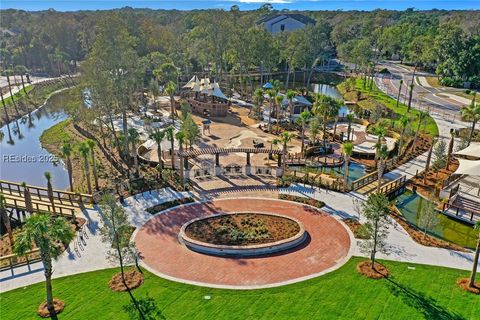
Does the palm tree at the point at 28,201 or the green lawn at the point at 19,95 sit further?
the green lawn at the point at 19,95

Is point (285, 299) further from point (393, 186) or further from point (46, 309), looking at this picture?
point (393, 186)

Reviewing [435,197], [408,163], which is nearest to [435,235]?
[435,197]

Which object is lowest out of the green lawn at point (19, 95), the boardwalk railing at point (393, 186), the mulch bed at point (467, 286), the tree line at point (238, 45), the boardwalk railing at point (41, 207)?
the mulch bed at point (467, 286)

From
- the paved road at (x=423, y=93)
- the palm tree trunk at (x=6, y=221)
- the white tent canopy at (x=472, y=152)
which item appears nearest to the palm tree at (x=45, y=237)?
the palm tree trunk at (x=6, y=221)

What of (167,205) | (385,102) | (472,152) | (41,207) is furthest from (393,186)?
(385,102)

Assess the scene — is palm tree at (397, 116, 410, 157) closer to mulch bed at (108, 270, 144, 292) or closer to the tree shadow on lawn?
the tree shadow on lawn

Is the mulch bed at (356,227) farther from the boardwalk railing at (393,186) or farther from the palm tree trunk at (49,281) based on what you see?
the palm tree trunk at (49,281)

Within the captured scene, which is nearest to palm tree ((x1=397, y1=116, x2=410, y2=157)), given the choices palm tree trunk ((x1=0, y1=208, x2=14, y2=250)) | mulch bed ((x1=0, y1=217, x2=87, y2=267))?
mulch bed ((x1=0, y1=217, x2=87, y2=267))

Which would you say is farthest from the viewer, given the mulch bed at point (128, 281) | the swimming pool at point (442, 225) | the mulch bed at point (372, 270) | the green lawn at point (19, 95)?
the green lawn at point (19, 95)
